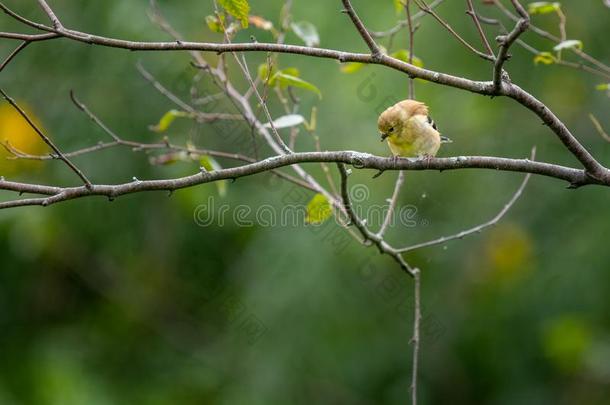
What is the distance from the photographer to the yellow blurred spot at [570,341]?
4.87 meters

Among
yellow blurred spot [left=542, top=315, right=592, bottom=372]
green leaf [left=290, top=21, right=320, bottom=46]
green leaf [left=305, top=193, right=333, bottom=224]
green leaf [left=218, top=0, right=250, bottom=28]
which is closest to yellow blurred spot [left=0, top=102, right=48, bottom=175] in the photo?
green leaf [left=290, top=21, right=320, bottom=46]

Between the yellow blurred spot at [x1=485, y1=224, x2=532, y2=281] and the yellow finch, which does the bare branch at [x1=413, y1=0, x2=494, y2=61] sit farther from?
the yellow blurred spot at [x1=485, y1=224, x2=532, y2=281]

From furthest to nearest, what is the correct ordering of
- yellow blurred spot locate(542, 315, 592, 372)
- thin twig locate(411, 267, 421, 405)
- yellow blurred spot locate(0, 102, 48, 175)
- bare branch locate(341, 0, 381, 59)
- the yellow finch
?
yellow blurred spot locate(0, 102, 48, 175), yellow blurred spot locate(542, 315, 592, 372), the yellow finch, thin twig locate(411, 267, 421, 405), bare branch locate(341, 0, 381, 59)

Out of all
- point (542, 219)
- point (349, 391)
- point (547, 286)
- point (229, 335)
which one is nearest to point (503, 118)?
point (542, 219)

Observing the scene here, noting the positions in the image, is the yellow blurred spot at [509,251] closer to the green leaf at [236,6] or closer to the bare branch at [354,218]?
the bare branch at [354,218]

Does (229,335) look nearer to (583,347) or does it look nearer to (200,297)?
(200,297)

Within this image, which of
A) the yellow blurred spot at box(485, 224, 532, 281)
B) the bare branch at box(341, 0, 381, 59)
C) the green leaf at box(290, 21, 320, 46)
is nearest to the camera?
the bare branch at box(341, 0, 381, 59)

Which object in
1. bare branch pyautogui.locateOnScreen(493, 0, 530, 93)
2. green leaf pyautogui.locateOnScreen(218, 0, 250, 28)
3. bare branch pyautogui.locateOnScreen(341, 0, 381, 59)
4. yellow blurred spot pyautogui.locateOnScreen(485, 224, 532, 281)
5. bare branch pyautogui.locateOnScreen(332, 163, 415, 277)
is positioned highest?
green leaf pyautogui.locateOnScreen(218, 0, 250, 28)

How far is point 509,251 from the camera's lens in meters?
5.45

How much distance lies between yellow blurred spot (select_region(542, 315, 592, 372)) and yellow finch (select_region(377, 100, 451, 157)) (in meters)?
2.03

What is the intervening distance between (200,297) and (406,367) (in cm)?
181

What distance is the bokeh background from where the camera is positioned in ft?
17.0

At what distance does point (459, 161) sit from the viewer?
2.40 metres

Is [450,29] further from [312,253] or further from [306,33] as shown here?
[312,253]
